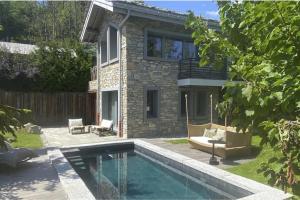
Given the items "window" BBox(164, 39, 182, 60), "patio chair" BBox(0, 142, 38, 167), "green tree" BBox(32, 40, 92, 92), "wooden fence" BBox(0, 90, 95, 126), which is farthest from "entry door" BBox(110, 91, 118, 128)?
"patio chair" BBox(0, 142, 38, 167)

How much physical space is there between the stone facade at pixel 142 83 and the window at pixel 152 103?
0.24 m

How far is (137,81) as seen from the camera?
16.4m

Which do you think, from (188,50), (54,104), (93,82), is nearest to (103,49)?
(93,82)

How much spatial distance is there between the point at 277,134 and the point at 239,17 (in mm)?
1431

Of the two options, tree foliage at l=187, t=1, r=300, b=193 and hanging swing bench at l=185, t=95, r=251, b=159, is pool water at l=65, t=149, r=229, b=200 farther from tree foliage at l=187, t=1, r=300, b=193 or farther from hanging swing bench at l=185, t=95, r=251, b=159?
tree foliage at l=187, t=1, r=300, b=193

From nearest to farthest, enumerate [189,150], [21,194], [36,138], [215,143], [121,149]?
[21,194], [215,143], [189,150], [121,149], [36,138]

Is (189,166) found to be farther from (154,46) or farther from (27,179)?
(154,46)

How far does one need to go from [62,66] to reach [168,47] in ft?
32.1

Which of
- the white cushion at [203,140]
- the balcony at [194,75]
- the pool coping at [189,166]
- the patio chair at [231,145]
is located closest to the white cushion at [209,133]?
the white cushion at [203,140]

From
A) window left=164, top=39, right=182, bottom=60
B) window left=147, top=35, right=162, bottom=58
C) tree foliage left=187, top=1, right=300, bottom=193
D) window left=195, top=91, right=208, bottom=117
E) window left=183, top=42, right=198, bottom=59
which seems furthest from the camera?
window left=195, top=91, right=208, bottom=117

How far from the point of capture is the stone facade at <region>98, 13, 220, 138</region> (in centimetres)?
1619

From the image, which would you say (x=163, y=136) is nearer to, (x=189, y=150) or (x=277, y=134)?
(x=189, y=150)

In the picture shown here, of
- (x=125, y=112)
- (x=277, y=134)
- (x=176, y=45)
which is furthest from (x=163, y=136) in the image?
(x=277, y=134)

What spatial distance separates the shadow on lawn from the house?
21.8ft
